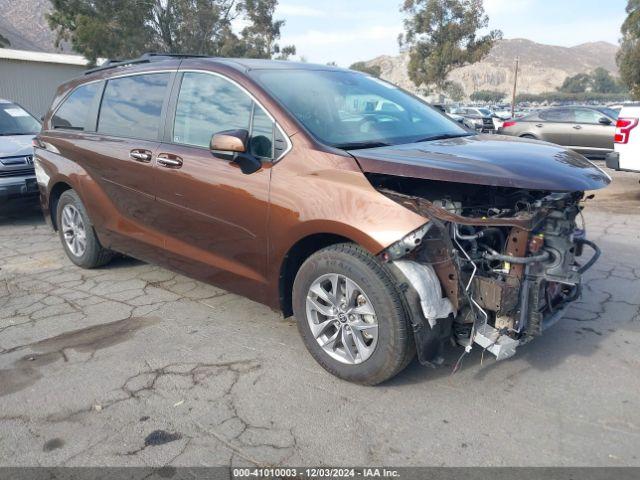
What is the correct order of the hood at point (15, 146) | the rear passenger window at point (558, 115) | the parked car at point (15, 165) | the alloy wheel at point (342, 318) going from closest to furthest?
the alloy wheel at point (342, 318), the parked car at point (15, 165), the hood at point (15, 146), the rear passenger window at point (558, 115)

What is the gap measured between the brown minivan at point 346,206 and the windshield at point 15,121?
444cm

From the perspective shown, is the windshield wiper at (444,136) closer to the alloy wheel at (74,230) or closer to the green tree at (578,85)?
the alloy wheel at (74,230)

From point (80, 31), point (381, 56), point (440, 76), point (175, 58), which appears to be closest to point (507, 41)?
point (381, 56)

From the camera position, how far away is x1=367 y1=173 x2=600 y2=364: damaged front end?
296cm

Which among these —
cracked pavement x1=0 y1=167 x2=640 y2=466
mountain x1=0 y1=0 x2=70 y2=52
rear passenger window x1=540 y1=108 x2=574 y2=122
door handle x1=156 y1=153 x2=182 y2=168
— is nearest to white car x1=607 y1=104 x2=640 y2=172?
cracked pavement x1=0 y1=167 x2=640 y2=466

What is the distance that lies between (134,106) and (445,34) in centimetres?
3220

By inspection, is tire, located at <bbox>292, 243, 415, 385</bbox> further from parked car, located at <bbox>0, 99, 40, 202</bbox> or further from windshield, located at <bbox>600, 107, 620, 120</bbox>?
windshield, located at <bbox>600, 107, 620, 120</bbox>

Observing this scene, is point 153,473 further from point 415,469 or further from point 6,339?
point 6,339

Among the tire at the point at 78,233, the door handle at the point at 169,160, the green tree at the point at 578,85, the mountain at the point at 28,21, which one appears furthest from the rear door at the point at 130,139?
the green tree at the point at 578,85

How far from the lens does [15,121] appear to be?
841cm

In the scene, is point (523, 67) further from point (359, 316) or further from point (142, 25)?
point (359, 316)

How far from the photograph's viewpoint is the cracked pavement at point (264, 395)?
8.94 ft

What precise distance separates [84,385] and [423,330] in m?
2.01

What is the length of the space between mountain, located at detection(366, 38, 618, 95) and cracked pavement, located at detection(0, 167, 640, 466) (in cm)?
13014
